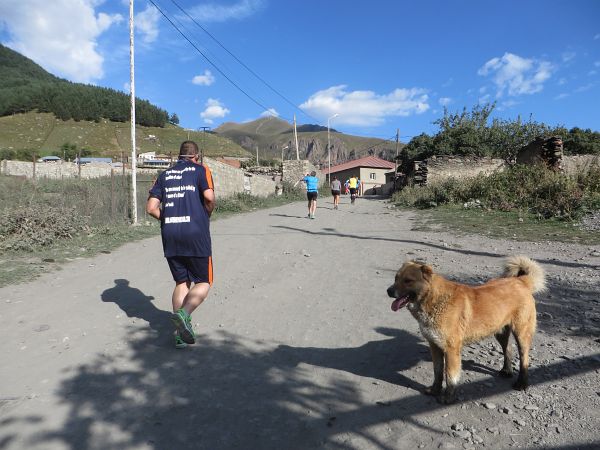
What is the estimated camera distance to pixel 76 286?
238 inches

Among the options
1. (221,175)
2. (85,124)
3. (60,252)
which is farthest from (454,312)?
(85,124)

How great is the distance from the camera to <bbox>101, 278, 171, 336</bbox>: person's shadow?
4520 millimetres

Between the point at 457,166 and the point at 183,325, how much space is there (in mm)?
22111

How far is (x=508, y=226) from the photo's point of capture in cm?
1068

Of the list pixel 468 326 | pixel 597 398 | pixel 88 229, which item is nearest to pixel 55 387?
pixel 468 326

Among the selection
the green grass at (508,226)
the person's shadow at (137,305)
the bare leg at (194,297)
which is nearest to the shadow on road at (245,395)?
→ the bare leg at (194,297)

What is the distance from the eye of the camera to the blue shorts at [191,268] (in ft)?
12.7

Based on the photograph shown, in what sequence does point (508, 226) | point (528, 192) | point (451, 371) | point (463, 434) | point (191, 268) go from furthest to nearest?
1. point (528, 192)
2. point (508, 226)
3. point (191, 268)
4. point (451, 371)
5. point (463, 434)

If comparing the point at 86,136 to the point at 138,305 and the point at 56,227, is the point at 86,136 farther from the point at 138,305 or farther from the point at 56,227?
the point at 138,305

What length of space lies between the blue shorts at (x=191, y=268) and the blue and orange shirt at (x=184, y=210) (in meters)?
0.08

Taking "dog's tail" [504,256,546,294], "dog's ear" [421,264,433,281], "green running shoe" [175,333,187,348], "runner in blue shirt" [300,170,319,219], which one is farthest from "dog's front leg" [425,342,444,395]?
"runner in blue shirt" [300,170,319,219]

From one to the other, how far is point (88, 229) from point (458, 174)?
19471 millimetres

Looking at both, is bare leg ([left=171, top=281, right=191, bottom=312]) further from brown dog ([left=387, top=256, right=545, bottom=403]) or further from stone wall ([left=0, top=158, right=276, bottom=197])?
stone wall ([left=0, top=158, right=276, bottom=197])

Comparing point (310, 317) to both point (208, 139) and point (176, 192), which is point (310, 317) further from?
point (208, 139)
